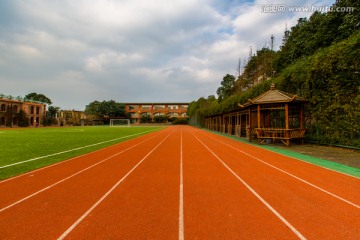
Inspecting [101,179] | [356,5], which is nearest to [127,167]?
[101,179]

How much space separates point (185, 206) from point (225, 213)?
0.76 m

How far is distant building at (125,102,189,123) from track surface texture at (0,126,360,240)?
76.9 meters

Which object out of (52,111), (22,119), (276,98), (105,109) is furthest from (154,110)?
(276,98)

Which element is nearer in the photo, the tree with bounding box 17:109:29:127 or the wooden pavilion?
the wooden pavilion

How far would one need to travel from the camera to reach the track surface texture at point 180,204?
9.68 feet

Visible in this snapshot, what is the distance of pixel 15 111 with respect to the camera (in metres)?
51.5

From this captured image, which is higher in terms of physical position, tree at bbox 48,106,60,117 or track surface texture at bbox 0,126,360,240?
tree at bbox 48,106,60,117

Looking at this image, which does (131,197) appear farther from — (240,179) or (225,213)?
(240,179)

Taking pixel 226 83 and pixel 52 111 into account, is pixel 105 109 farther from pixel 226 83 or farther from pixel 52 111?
pixel 226 83

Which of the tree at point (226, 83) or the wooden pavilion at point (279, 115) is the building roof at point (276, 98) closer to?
the wooden pavilion at point (279, 115)

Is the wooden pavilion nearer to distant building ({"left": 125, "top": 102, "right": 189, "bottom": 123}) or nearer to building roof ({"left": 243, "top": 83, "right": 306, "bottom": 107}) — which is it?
building roof ({"left": 243, "top": 83, "right": 306, "bottom": 107})

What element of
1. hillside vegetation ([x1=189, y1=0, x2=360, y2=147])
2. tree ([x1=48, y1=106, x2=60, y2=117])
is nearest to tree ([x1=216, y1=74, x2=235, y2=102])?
hillside vegetation ([x1=189, y1=0, x2=360, y2=147])

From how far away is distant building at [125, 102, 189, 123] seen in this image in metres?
83.1

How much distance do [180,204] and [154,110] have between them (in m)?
81.0
